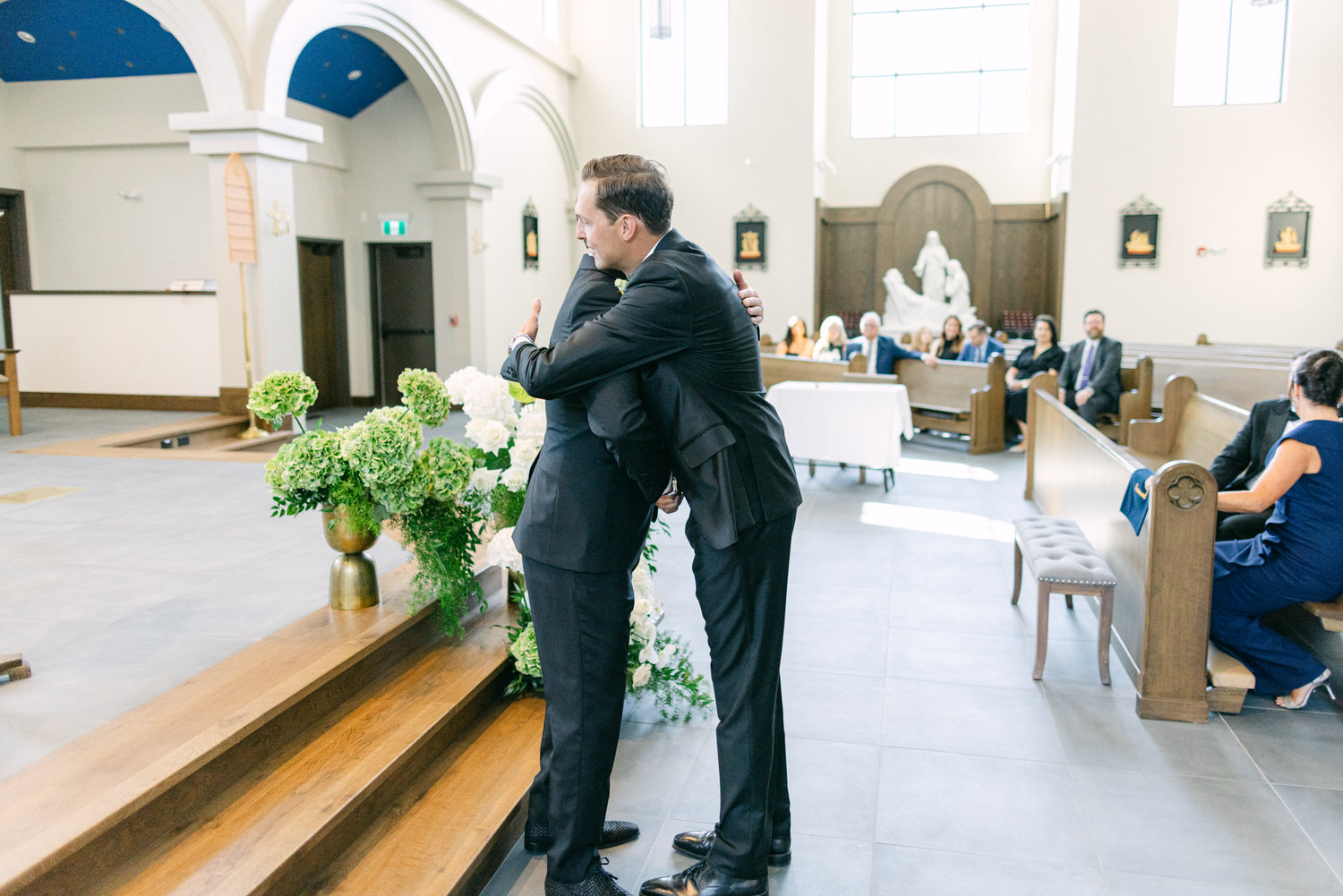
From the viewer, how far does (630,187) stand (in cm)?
193

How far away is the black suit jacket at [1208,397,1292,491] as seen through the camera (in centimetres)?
413

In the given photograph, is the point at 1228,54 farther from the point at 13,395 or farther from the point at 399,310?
the point at 13,395

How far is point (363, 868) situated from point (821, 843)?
3.73 ft

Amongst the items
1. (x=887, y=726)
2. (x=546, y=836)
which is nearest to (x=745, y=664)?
(x=546, y=836)

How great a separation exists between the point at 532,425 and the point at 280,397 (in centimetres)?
77

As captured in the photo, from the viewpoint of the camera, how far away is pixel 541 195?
42.4ft

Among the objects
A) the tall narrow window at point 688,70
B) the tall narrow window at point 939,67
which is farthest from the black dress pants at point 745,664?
the tall narrow window at point 939,67

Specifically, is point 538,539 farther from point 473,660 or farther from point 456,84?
point 456,84

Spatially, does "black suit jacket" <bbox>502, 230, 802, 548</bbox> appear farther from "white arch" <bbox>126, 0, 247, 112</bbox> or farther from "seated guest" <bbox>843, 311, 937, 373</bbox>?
"seated guest" <bbox>843, 311, 937, 373</bbox>

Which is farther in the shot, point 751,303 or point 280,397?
point 280,397

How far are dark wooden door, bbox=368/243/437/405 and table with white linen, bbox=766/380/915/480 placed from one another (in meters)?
5.79

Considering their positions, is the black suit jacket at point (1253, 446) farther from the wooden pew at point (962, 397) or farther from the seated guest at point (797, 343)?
the seated guest at point (797, 343)

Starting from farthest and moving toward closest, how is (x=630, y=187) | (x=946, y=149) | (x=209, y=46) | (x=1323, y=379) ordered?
(x=946, y=149), (x=209, y=46), (x=1323, y=379), (x=630, y=187)

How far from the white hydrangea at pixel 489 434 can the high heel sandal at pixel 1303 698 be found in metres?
2.78
